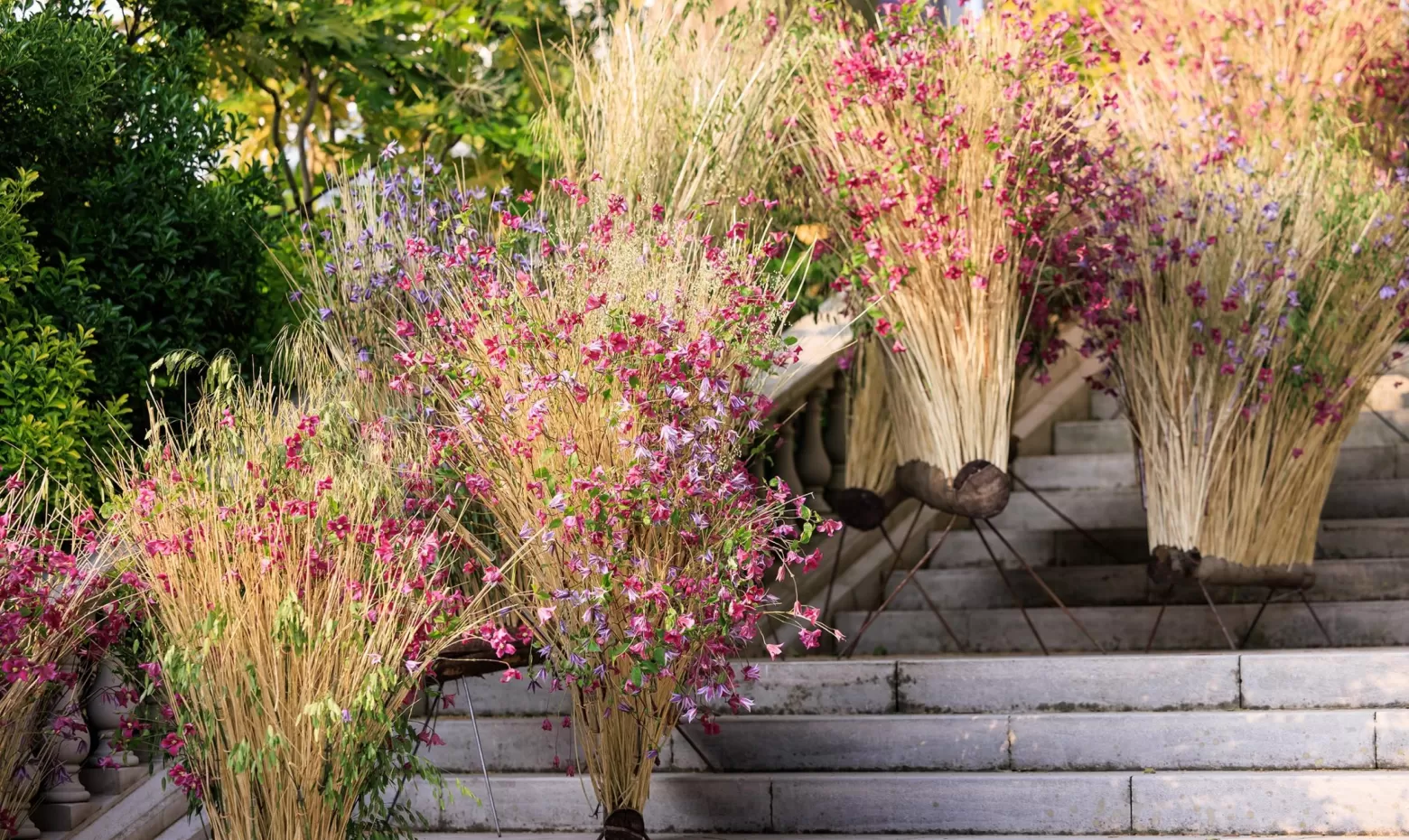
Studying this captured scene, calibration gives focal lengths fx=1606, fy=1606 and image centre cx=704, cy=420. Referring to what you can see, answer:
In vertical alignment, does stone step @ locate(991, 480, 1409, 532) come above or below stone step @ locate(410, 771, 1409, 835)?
below

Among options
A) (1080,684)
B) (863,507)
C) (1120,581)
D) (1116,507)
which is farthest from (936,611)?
(1116,507)

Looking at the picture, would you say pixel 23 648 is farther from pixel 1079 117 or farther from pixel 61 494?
pixel 1079 117

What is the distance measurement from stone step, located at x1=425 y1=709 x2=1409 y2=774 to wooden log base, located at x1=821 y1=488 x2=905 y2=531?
95cm

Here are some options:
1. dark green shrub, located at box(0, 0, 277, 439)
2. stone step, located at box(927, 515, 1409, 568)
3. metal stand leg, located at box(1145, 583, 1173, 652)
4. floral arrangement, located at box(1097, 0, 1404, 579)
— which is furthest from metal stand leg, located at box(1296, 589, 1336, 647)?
dark green shrub, located at box(0, 0, 277, 439)

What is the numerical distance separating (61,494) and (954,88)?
272 cm

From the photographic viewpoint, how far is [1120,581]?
5906 mm

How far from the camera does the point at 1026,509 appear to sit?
253 inches

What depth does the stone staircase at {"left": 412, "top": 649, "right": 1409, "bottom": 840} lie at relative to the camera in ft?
13.4

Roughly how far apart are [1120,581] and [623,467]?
2.95m

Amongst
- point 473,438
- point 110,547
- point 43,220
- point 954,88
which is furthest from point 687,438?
point 43,220

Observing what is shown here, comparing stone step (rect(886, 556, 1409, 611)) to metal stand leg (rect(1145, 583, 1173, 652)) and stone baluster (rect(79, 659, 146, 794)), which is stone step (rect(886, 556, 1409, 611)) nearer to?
metal stand leg (rect(1145, 583, 1173, 652))

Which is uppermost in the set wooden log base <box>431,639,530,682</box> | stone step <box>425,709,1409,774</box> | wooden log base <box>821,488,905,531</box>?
wooden log base <box>431,639,530,682</box>

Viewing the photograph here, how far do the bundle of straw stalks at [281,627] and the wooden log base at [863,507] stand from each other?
2.30m

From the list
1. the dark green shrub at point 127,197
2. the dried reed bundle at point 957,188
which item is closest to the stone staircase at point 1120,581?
the dried reed bundle at point 957,188
